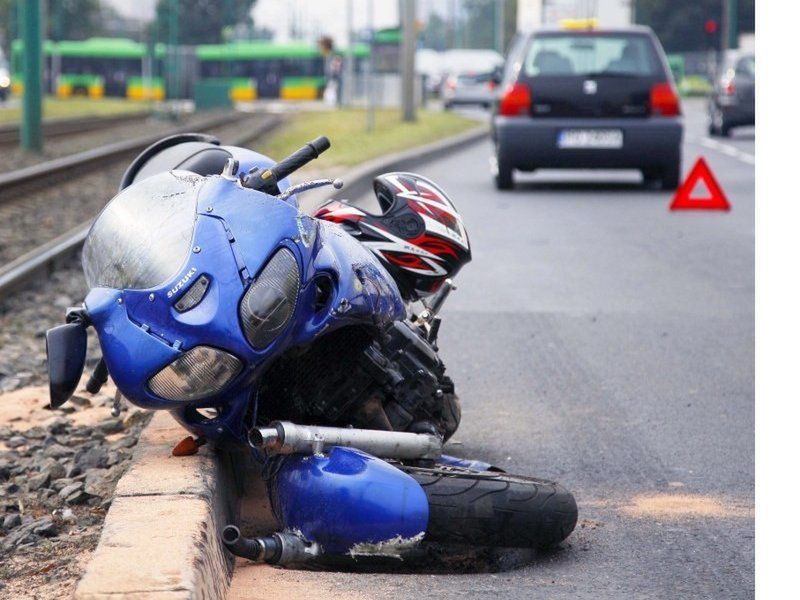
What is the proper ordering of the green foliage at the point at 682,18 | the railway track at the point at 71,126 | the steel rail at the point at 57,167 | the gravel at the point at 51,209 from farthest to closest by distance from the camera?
1. the green foliage at the point at 682,18
2. the railway track at the point at 71,126
3. the steel rail at the point at 57,167
4. the gravel at the point at 51,209

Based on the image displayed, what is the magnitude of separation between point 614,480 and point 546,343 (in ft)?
8.56

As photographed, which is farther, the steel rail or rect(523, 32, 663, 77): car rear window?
the steel rail

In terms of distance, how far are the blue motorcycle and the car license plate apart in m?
12.1

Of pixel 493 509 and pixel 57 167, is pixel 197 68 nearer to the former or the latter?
pixel 57 167

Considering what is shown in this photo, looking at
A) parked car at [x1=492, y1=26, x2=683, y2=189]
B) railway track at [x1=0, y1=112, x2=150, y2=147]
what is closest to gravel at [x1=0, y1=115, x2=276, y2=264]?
parked car at [x1=492, y1=26, x2=683, y2=189]

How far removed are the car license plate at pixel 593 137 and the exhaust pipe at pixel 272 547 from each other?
42.3ft

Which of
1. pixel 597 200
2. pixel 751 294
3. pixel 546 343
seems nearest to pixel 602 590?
pixel 546 343

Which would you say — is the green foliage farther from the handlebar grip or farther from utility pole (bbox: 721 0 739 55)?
the handlebar grip

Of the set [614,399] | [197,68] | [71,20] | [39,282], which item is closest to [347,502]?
[614,399]

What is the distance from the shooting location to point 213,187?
374 cm

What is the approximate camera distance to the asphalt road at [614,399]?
3.84 m

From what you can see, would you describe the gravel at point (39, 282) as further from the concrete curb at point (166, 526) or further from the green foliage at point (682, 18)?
the green foliage at point (682, 18)

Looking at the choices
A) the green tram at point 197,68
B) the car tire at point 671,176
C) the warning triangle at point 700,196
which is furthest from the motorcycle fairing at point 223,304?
the green tram at point 197,68

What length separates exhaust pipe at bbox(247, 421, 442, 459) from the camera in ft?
12.1
